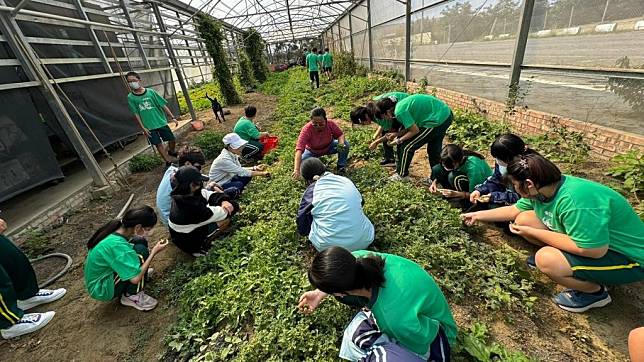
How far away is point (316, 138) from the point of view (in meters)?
4.91

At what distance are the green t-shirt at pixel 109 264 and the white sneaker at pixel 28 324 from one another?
0.68 metres

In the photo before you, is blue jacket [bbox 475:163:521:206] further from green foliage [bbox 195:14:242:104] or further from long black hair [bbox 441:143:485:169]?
green foliage [bbox 195:14:242:104]

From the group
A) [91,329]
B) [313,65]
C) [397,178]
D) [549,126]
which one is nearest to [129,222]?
[91,329]

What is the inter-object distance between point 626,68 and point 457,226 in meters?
3.18

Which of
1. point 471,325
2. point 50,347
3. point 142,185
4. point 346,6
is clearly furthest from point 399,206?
point 346,6

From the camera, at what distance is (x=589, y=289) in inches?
85.8

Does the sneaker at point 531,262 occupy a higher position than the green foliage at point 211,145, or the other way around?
the green foliage at point 211,145

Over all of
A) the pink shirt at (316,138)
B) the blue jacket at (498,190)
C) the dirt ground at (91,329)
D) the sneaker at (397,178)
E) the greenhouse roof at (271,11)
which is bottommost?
the dirt ground at (91,329)

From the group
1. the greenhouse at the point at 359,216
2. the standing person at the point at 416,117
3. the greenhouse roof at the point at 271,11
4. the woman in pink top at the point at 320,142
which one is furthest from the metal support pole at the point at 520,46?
the greenhouse roof at the point at 271,11

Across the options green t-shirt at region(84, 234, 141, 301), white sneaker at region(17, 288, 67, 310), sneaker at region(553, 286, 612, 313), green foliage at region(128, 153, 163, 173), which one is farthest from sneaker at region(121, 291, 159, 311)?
green foliage at region(128, 153, 163, 173)

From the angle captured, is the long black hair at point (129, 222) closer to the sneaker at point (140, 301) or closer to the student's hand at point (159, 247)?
the student's hand at point (159, 247)

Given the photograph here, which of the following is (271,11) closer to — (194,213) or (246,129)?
(246,129)

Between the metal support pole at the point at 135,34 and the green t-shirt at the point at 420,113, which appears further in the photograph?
the metal support pole at the point at 135,34

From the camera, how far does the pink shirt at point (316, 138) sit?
15.8ft
